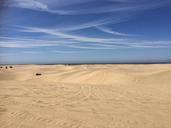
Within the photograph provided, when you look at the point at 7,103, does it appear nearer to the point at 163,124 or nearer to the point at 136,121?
the point at 136,121

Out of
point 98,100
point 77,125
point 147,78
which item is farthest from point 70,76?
point 77,125

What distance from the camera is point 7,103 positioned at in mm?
9375

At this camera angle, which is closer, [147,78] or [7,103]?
[7,103]

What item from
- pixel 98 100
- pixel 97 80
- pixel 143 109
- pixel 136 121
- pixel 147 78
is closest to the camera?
pixel 136 121

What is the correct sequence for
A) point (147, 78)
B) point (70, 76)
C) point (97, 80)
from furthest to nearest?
point (70, 76) → point (97, 80) → point (147, 78)

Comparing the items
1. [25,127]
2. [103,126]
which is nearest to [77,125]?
[103,126]

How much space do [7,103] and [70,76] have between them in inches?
497

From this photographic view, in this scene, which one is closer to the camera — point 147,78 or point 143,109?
point 143,109

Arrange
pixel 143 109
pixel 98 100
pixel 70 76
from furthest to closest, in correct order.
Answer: pixel 70 76
pixel 98 100
pixel 143 109

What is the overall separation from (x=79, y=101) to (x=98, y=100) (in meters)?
0.79

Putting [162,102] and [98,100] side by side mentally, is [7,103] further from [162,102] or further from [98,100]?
[162,102]

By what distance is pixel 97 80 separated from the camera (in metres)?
18.7

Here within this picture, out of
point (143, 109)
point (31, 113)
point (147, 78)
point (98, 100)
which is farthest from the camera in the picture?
point (147, 78)

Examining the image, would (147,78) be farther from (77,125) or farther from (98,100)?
(77,125)
